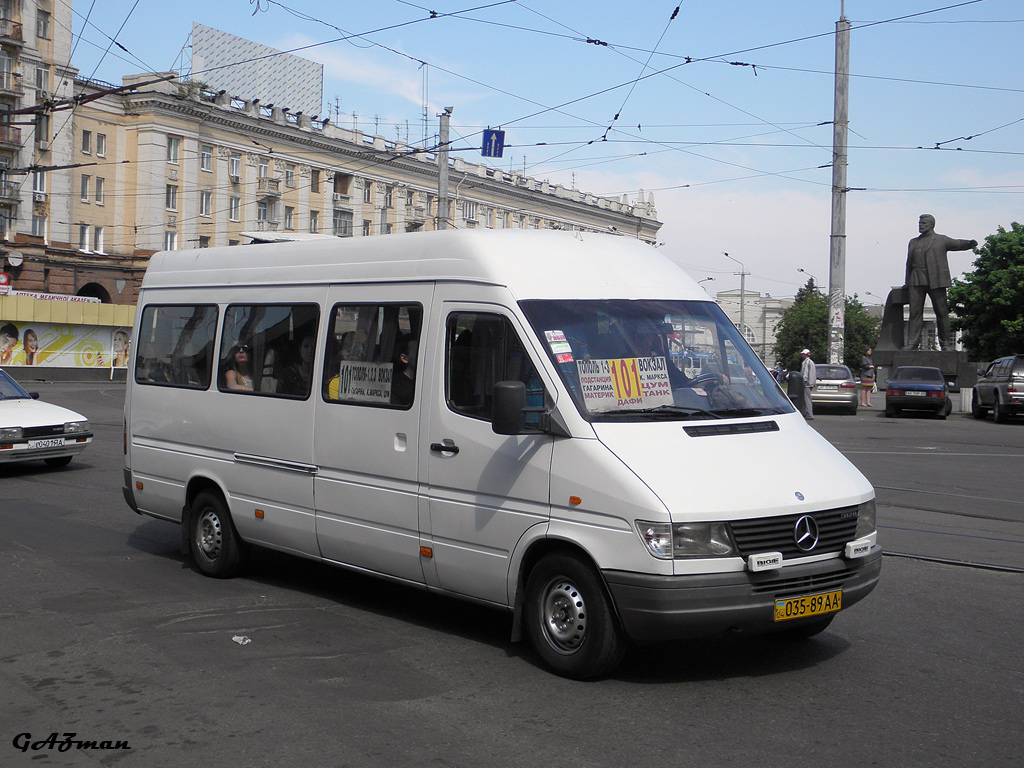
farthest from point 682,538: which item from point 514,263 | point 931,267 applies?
point 931,267

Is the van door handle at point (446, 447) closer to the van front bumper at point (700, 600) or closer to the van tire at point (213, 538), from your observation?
the van front bumper at point (700, 600)

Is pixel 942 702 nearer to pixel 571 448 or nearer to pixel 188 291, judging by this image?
pixel 571 448

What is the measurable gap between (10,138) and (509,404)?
5884 cm

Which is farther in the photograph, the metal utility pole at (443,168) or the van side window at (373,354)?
the metal utility pole at (443,168)

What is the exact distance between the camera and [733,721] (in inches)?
197

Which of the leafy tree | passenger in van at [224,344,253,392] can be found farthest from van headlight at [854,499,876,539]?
the leafy tree

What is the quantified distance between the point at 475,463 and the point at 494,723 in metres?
1.66

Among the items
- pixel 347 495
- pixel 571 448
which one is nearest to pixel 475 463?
pixel 571 448

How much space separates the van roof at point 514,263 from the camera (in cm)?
634

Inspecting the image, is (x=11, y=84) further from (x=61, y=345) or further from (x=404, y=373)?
(x=404, y=373)

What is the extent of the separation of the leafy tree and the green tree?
31.6 metres

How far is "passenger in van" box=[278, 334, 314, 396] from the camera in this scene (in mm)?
7570

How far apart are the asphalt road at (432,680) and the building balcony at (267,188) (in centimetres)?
6036

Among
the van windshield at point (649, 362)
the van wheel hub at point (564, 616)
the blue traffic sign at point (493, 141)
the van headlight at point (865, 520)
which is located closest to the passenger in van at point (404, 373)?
the van windshield at point (649, 362)
